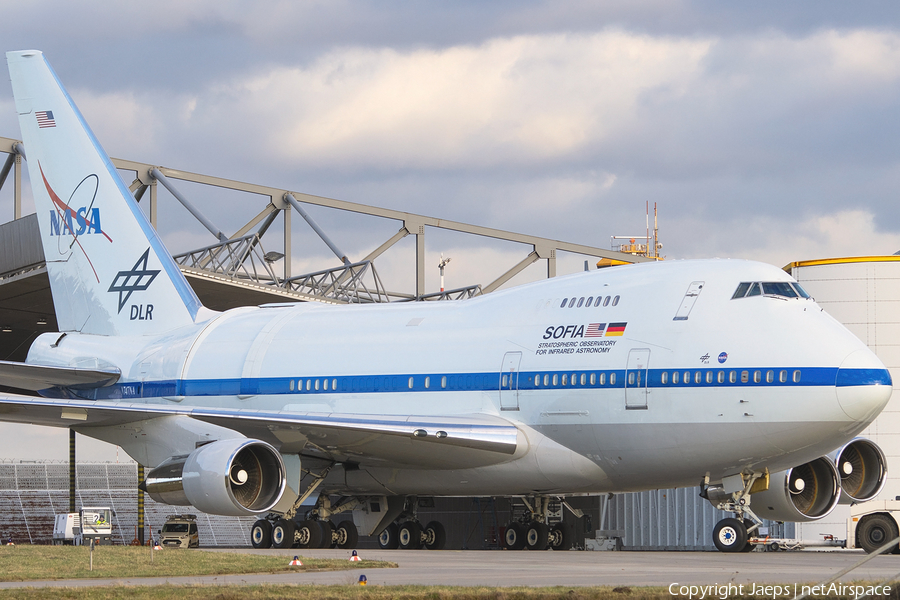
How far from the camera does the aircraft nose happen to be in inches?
711

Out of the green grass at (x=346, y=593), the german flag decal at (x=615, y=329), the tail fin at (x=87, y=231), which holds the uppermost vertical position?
the tail fin at (x=87, y=231)

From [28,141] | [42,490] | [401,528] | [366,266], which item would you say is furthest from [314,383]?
[42,490]

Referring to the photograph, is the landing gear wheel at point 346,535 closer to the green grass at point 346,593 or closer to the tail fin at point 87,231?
the tail fin at point 87,231

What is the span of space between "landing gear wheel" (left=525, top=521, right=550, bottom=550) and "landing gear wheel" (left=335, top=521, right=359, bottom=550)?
368 centimetres

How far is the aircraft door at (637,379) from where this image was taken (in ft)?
63.8

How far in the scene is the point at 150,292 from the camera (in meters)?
27.9

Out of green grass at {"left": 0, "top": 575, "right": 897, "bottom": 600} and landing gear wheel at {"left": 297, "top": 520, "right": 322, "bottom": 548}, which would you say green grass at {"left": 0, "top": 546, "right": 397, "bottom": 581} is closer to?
green grass at {"left": 0, "top": 575, "right": 897, "bottom": 600}

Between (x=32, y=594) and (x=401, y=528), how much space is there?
1394 centimetres

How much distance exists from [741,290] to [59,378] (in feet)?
51.0

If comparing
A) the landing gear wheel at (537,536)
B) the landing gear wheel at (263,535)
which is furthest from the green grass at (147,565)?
the landing gear wheel at (537,536)

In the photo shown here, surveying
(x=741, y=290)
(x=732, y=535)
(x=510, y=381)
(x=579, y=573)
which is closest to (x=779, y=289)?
(x=741, y=290)

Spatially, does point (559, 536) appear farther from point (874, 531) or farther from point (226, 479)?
point (226, 479)

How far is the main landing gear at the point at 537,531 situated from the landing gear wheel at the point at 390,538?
2.80 metres

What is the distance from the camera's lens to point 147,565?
1719 centimetres
